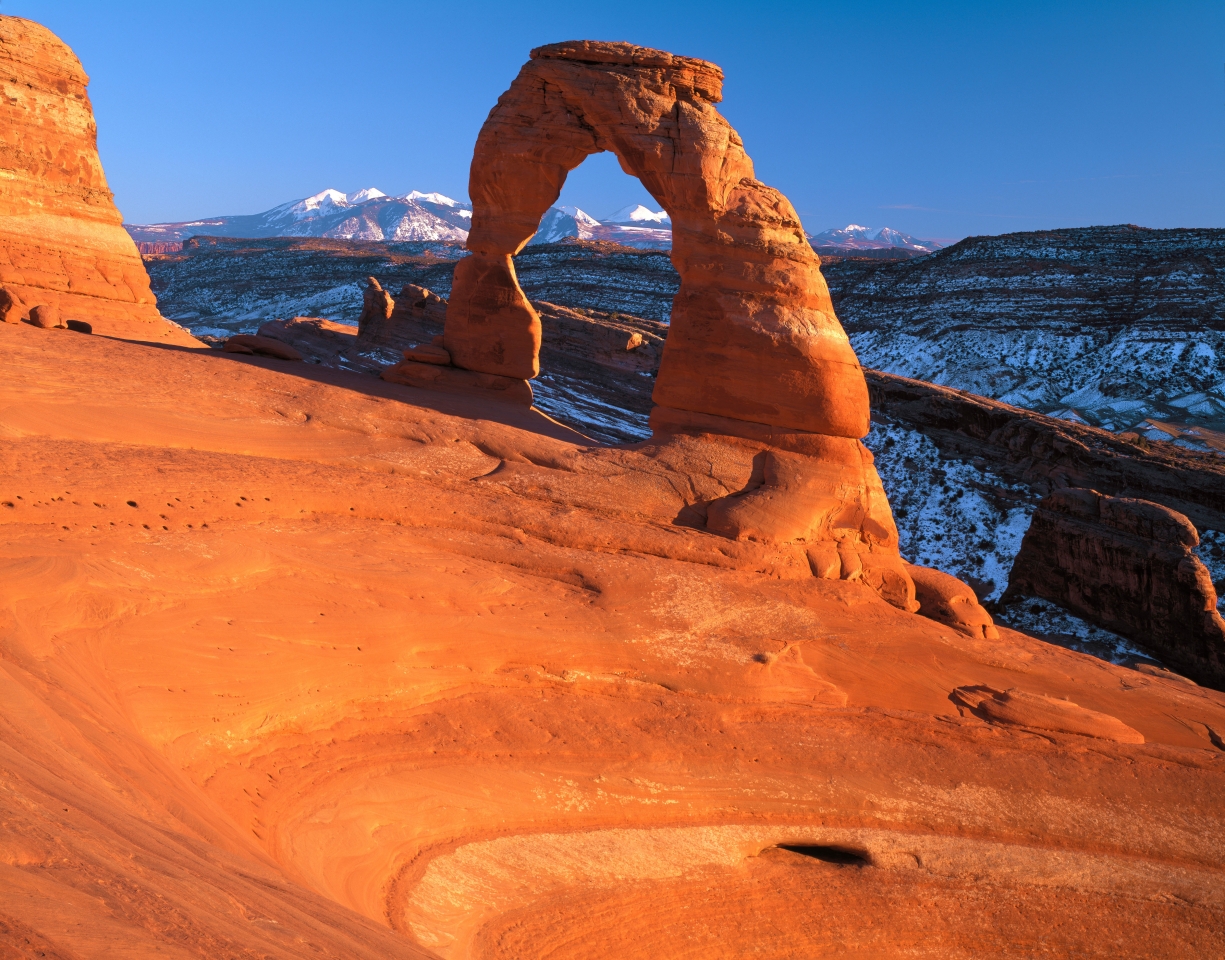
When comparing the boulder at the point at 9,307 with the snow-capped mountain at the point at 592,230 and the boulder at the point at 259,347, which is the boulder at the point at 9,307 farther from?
the snow-capped mountain at the point at 592,230

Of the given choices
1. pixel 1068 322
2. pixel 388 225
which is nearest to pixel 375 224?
pixel 388 225

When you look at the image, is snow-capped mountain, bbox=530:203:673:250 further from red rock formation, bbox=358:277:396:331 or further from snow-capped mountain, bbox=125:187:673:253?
red rock formation, bbox=358:277:396:331

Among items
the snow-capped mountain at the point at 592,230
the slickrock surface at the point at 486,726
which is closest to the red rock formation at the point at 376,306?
the slickrock surface at the point at 486,726

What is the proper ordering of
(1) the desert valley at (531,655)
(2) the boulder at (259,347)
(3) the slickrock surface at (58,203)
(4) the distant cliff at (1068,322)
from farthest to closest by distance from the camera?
1. (4) the distant cliff at (1068,322)
2. (3) the slickrock surface at (58,203)
3. (2) the boulder at (259,347)
4. (1) the desert valley at (531,655)

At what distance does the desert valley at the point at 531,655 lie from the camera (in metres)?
5.35

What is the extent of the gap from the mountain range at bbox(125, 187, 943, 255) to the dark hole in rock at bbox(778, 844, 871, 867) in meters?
111

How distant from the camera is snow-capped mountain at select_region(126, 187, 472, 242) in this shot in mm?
130875

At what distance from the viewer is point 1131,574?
1866 cm

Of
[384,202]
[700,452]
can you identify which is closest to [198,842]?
[700,452]

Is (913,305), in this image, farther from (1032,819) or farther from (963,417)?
A: (1032,819)

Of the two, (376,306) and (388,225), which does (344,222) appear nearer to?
(388,225)

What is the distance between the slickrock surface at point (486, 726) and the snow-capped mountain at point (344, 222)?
12061 centimetres

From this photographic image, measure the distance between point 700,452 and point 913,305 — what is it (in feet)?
139

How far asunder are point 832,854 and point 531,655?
3.01m
